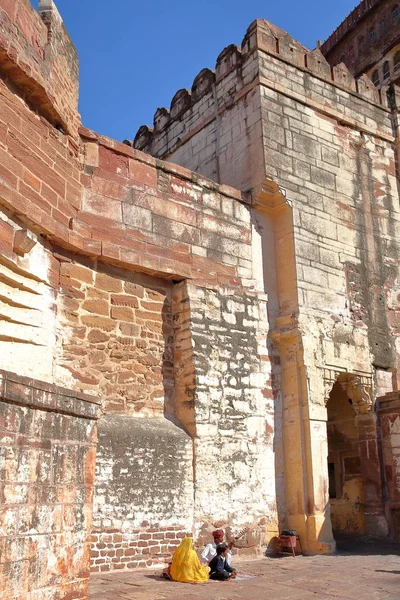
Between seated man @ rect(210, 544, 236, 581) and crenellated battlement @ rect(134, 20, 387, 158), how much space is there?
268 inches

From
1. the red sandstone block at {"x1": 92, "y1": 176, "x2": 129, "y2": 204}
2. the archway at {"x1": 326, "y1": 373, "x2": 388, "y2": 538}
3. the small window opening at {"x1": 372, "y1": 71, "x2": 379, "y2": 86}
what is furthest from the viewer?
the small window opening at {"x1": 372, "y1": 71, "x2": 379, "y2": 86}

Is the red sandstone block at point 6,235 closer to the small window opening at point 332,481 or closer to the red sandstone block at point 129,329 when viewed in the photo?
the red sandstone block at point 129,329

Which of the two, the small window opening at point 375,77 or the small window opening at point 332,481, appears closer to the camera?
the small window opening at point 332,481

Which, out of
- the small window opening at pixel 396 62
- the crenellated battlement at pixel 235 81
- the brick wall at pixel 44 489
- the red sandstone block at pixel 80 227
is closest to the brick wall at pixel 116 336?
the red sandstone block at pixel 80 227

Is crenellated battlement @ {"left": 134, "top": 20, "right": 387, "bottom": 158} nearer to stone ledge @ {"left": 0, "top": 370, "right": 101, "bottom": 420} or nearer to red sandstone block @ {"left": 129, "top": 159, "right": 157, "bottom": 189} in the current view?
red sandstone block @ {"left": 129, "top": 159, "right": 157, "bottom": 189}

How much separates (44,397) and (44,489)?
48cm

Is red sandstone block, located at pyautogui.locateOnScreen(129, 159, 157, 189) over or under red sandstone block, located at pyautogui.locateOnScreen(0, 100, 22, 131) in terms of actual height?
over

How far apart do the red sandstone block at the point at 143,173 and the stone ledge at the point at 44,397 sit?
183 inches

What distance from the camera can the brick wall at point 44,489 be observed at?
10.0ft

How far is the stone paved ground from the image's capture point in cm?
521

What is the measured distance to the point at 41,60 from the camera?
6.90 metres

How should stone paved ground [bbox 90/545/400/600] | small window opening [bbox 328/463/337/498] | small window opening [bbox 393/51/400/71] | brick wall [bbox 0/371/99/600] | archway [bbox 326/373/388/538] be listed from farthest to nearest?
small window opening [bbox 393/51/400/71] → small window opening [bbox 328/463/337/498] → archway [bbox 326/373/388/538] → stone paved ground [bbox 90/545/400/600] → brick wall [bbox 0/371/99/600]

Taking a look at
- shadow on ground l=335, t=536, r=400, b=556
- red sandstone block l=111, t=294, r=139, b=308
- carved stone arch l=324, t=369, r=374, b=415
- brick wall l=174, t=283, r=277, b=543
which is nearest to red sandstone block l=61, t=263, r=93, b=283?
red sandstone block l=111, t=294, r=139, b=308

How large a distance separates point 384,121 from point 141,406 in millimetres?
7332
